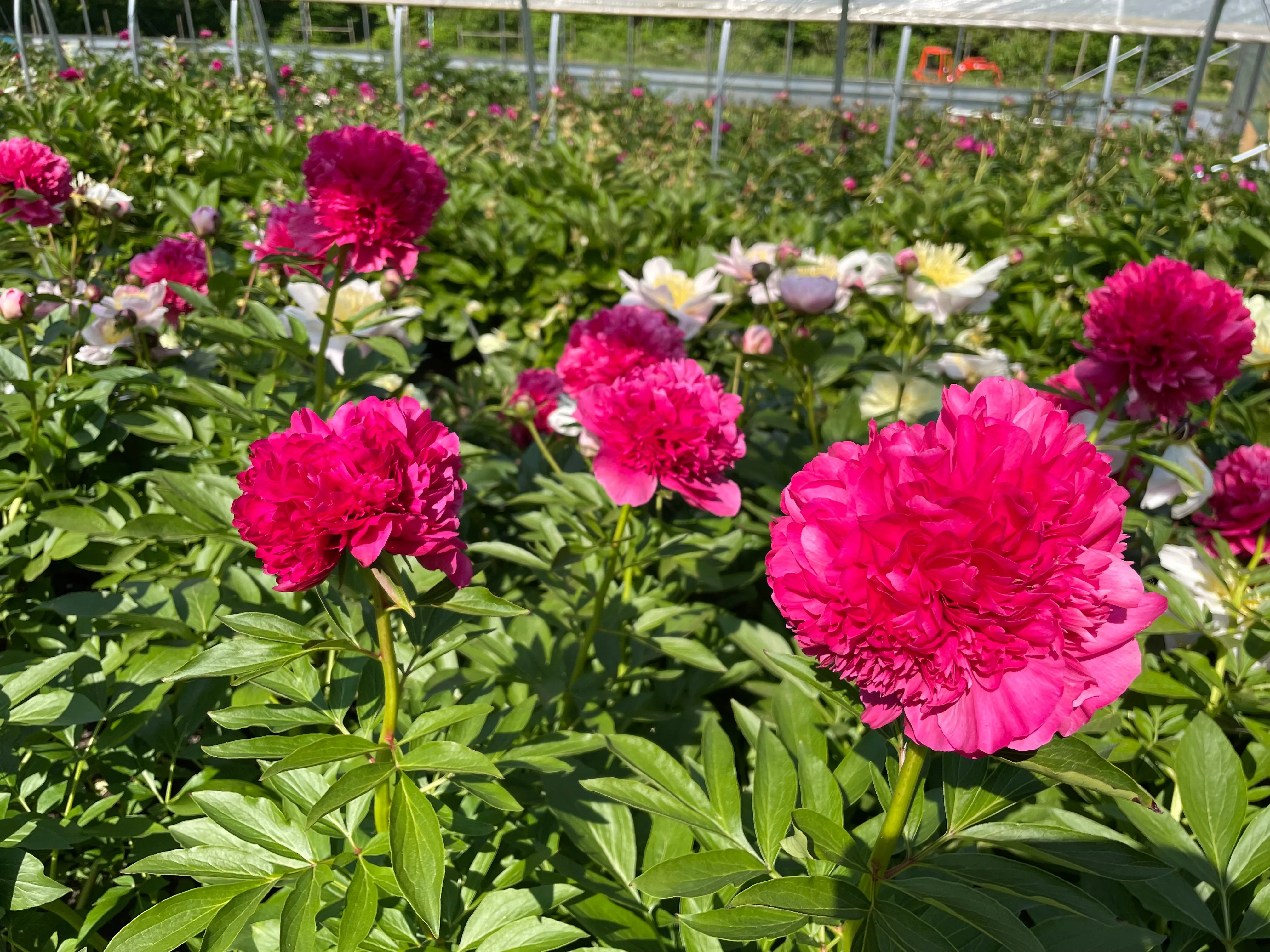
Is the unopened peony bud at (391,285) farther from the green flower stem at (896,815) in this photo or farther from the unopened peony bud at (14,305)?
the green flower stem at (896,815)

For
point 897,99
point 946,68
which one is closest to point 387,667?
point 897,99

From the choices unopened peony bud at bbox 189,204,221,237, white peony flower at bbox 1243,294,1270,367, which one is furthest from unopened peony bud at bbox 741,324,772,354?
unopened peony bud at bbox 189,204,221,237

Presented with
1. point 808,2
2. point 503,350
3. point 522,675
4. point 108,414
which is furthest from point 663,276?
point 808,2

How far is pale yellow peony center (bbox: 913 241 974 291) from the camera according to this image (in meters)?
1.85

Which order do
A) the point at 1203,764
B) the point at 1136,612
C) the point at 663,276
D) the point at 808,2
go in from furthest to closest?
the point at 808,2
the point at 663,276
the point at 1203,764
the point at 1136,612

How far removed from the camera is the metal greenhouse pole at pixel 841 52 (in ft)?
21.2

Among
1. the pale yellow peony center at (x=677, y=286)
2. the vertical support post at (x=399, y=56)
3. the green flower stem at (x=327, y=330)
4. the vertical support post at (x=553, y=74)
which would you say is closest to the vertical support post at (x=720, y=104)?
the vertical support post at (x=553, y=74)

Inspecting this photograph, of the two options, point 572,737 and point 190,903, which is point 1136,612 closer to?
point 572,737

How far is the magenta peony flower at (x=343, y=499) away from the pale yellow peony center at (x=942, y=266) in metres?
1.40

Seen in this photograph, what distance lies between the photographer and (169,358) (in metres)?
1.83

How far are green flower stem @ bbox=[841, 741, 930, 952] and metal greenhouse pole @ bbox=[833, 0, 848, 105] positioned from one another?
254 inches

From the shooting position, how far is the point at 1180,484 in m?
1.43

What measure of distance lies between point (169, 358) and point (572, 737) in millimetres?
1364

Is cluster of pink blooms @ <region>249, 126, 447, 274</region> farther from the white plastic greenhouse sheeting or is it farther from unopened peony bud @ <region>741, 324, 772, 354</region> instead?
the white plastic greenhouse sheeting
